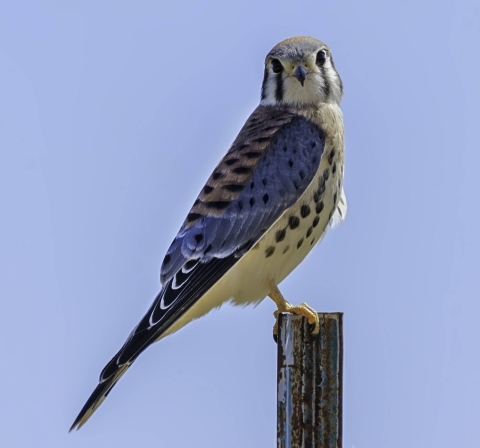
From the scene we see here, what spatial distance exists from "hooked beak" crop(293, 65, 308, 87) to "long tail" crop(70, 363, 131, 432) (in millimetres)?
2591

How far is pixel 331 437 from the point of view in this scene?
4348 millimetres

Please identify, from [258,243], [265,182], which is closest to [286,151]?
[265,182]

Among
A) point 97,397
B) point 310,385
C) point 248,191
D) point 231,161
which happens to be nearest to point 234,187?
point 248,191

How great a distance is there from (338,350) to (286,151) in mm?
2365

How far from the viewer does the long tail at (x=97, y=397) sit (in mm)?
5192

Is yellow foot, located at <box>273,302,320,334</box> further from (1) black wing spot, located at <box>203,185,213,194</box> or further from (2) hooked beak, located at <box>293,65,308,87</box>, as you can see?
(2) hooked beak, located at <box>293,65,308,87</box>

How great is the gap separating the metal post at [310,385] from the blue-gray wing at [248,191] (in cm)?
167

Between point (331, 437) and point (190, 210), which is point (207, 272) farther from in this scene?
point (331, 437)

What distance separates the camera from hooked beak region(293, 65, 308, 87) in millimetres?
7117

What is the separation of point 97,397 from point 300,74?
2.86 metres

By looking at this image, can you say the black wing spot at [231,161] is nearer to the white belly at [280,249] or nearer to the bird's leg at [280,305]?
the white belly at [280,249]

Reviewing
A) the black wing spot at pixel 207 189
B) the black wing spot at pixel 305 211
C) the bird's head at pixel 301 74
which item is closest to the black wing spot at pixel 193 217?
the black wing spot at pixel 207 189

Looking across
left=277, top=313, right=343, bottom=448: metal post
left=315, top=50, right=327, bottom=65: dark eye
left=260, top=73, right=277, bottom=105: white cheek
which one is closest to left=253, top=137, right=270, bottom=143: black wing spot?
left=260, top=73, right=277, bottom=105: white cheek

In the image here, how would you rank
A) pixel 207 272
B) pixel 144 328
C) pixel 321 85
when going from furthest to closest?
pixel 321 85
pixel 207 272
pixel 144 328
